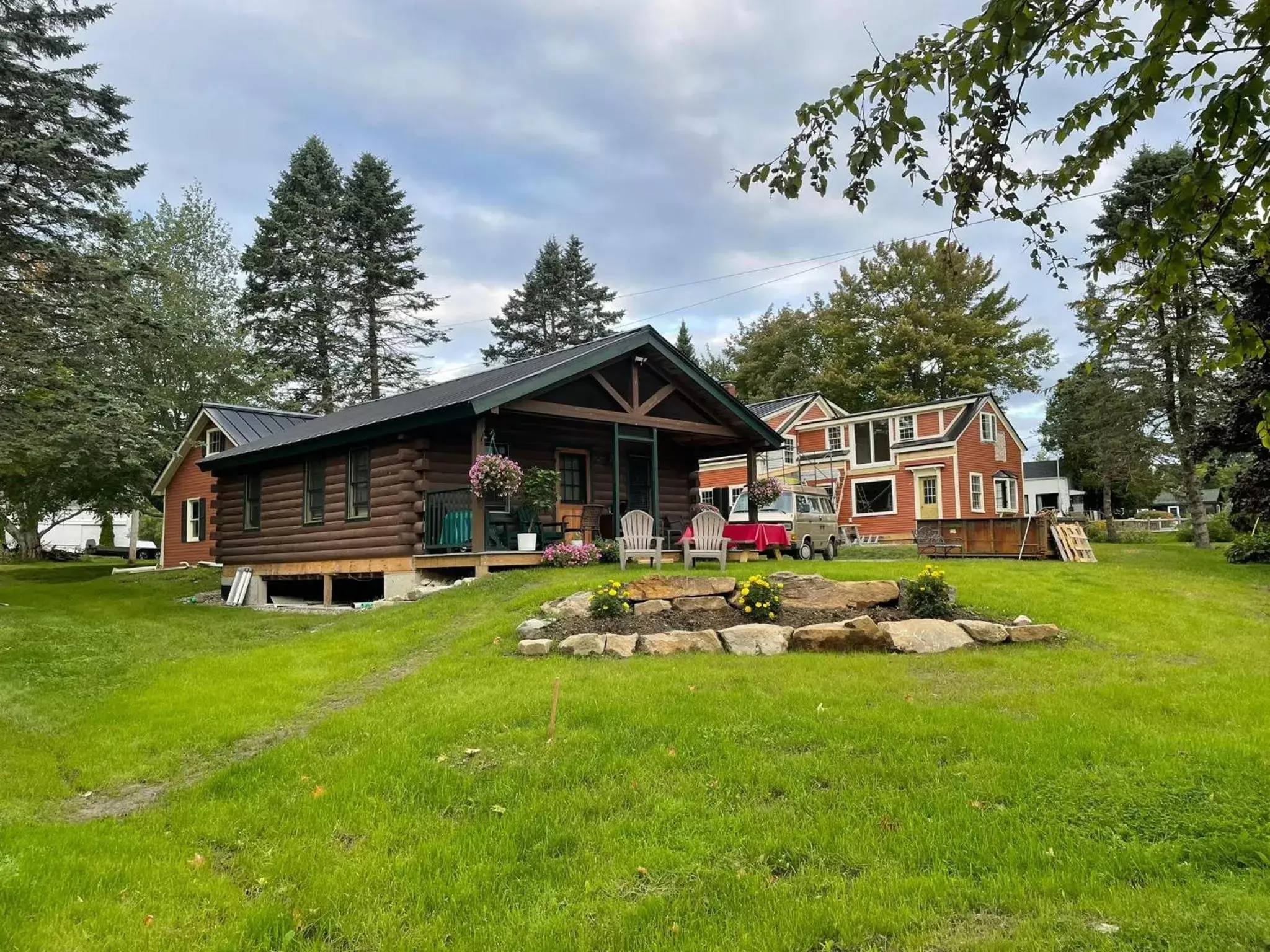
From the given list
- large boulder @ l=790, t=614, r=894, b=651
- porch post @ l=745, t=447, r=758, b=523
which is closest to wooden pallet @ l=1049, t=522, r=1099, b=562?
porch post @ l=745, t=447, r=758, b=523

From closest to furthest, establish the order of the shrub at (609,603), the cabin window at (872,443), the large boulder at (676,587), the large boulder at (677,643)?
the large boulder at (677,643)
the shrub at (609,603)
the large boulder at (676,587)
the cabin window at (872,443)

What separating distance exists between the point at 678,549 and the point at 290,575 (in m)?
8.36

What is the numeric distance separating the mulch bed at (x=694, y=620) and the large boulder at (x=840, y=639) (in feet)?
1.20

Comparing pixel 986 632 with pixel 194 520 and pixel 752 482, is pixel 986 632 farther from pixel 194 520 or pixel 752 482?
pixel 194 520

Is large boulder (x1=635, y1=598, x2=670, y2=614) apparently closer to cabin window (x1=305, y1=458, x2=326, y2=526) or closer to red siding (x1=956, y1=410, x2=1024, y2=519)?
cabin window (x1=305, y1=458, x2=326, y2=526)

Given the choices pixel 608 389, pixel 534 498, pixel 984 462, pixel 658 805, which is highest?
pixel 608 389

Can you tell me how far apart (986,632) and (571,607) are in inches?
174

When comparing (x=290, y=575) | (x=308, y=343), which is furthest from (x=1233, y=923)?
(x=308, y=343)

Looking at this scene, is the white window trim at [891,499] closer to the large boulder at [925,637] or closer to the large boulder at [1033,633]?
the large boulder at [1033,633]

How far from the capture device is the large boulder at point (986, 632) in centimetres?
823

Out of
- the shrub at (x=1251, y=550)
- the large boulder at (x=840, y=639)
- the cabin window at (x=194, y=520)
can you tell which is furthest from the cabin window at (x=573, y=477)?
the cabin window at (x=194, y=520)

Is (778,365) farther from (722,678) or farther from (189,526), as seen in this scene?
(722,678)

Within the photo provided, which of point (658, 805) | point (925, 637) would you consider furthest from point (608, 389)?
point (658, 805)

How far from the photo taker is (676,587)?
9.47m
